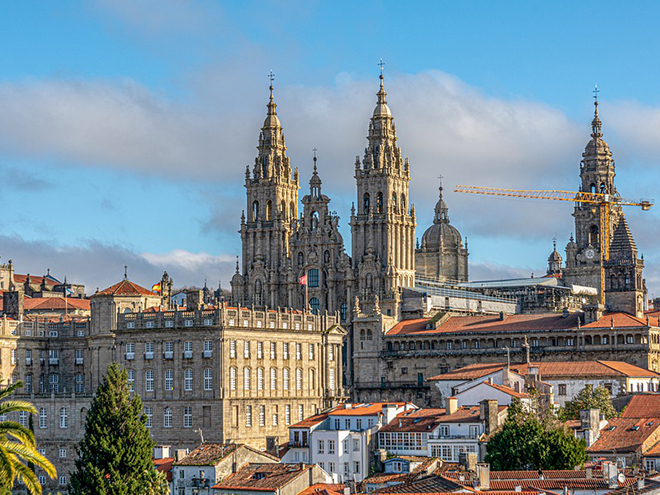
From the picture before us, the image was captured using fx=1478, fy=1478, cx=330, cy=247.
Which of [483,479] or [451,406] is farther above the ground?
[451,406]

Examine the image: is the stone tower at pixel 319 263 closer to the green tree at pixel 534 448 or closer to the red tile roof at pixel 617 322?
the red tile roof at pixel 617 322

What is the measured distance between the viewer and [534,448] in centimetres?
10012

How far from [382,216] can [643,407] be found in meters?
72.7

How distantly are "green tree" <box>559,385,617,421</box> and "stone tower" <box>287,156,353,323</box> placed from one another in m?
60.0

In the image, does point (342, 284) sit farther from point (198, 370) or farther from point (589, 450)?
point (589, 450)

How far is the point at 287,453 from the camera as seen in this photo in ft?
389

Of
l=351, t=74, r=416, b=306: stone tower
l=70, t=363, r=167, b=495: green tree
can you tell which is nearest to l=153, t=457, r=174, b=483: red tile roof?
l=70, t=363, r=167, b=495: green tree

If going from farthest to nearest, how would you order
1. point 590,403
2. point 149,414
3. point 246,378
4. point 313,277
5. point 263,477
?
point 313,277 → point 246,378 → point 149,414 → point 590,403 → point 263,477

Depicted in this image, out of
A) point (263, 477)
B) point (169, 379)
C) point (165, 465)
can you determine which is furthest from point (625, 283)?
point (263, 477)

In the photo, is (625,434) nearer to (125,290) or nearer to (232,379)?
(232,379)

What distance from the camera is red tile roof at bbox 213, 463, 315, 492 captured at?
311 ft

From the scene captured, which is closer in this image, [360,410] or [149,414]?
[360,410]

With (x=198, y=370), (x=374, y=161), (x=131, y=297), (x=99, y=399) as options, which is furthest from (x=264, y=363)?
(x=374, y=161)

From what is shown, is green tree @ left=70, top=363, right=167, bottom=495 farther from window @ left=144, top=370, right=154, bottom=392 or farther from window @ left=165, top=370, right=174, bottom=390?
window @ left=144, top=370, right=154, bottom=392
